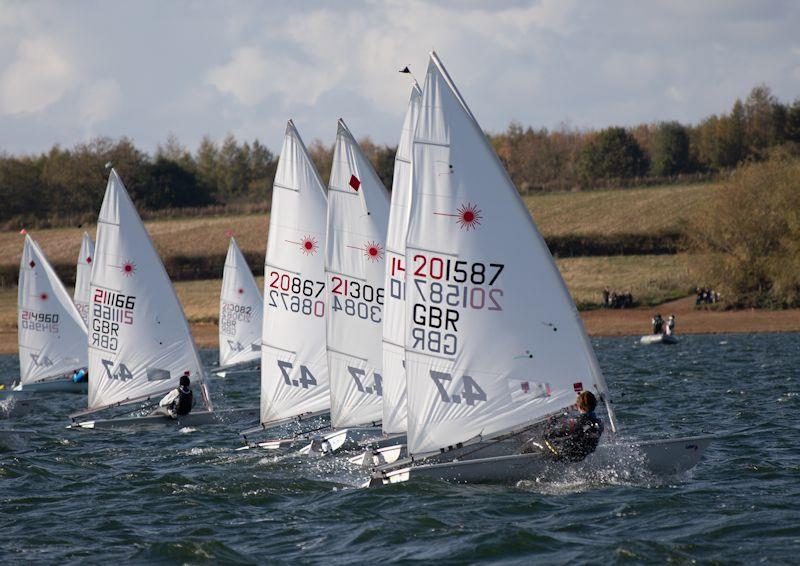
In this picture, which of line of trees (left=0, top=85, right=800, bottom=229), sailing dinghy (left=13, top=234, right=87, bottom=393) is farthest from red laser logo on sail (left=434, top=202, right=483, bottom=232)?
line of trees (left=0, top=85, right=800, bottom=229)

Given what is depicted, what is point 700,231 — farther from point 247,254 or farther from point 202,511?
point 202,511

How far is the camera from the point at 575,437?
15555mm

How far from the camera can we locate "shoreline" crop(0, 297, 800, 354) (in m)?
56.9

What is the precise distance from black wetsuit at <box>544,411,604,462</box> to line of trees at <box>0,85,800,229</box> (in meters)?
89.2

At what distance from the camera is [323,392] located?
21.0 meters

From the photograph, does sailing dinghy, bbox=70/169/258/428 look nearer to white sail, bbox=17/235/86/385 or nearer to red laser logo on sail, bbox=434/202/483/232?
white sail, bbox=17/235/86/385

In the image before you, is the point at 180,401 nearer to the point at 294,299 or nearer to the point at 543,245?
the point at 294,299

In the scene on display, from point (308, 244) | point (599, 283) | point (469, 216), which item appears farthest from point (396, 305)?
point (599, 283)

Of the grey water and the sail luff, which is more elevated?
the sail luff

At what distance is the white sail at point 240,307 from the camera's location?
3872cm

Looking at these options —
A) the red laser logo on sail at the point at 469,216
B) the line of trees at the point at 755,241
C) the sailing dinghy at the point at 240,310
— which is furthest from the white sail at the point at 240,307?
the line of trees at the point at 755,241

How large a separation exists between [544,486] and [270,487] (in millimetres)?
4068

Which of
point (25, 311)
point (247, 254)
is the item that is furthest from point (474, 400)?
point (247, 254)

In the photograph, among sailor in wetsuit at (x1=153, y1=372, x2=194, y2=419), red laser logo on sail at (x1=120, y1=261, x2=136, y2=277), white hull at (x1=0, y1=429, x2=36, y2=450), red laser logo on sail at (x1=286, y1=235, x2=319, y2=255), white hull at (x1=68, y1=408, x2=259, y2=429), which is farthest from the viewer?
red laser logo on sail at (x1=120, y1=261, x2=136, y2=277)
